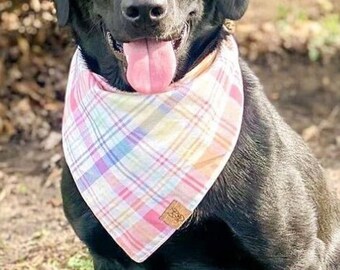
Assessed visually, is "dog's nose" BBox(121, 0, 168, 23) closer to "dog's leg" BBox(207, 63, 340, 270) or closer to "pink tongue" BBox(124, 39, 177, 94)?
"pink tongue" BBox(124, 39, 177, 94)

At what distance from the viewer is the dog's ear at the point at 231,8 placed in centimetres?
312

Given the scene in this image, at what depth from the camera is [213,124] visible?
3217 millimetres

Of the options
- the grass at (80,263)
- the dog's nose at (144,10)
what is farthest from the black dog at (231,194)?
the grass at (80,263)

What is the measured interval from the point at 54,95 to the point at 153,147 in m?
2.64

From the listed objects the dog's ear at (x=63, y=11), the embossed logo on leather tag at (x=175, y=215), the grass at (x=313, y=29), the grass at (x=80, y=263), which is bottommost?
the grass at (x=313, y=29)

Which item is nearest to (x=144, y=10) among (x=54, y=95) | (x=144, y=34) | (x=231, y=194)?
(x=144, y=34)

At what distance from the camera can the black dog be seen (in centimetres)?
315

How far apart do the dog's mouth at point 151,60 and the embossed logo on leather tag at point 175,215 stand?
0.41m

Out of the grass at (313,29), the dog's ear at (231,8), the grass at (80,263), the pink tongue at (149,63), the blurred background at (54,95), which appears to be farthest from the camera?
the grass at (313,29)

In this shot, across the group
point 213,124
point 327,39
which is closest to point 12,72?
point 327,39

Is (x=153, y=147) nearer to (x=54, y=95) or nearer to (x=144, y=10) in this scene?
(x=144, y=10)

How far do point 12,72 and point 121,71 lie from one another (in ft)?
8.67

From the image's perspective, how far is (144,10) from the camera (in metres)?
2.77

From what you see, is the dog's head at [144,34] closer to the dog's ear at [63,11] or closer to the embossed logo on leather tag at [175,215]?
the dog's ear at [63,11]
